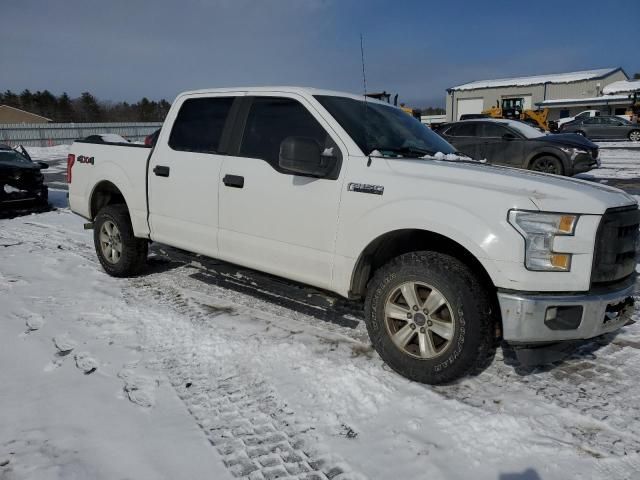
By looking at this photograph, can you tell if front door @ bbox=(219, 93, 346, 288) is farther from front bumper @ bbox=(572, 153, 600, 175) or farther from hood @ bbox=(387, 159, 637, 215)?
front bumper @ bbox=(572, 153, 600, 175)

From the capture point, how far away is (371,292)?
11.3 feet

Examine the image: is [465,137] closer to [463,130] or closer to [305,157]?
[463,130]

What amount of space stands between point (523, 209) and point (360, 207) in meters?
1.06

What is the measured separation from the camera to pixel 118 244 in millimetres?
5414

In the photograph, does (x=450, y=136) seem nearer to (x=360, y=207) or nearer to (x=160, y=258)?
(x=160, y=258)

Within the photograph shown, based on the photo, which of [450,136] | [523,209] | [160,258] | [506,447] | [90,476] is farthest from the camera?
[450,136]

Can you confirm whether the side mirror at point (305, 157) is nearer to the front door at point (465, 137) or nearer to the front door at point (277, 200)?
the front door at point (277, 200)

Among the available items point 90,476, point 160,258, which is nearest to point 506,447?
point 90,476

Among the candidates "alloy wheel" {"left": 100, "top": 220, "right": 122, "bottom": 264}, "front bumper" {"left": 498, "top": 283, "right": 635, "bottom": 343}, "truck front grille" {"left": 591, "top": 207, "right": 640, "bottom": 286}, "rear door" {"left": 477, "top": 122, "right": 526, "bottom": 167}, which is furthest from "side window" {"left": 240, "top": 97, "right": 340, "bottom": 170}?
"rear door" {"left": 477, "top": 122, "right": 526, "bottom": 167}

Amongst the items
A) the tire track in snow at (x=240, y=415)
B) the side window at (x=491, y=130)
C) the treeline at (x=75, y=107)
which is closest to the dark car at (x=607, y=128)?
the side window at (x=491, y=130)

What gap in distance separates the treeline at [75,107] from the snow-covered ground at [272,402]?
79356 millimetres

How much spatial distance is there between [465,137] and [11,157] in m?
10.2

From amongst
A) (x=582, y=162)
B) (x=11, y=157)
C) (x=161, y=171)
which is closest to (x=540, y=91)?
(x=582, y=162)

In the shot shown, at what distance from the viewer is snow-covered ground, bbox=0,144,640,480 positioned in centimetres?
250
